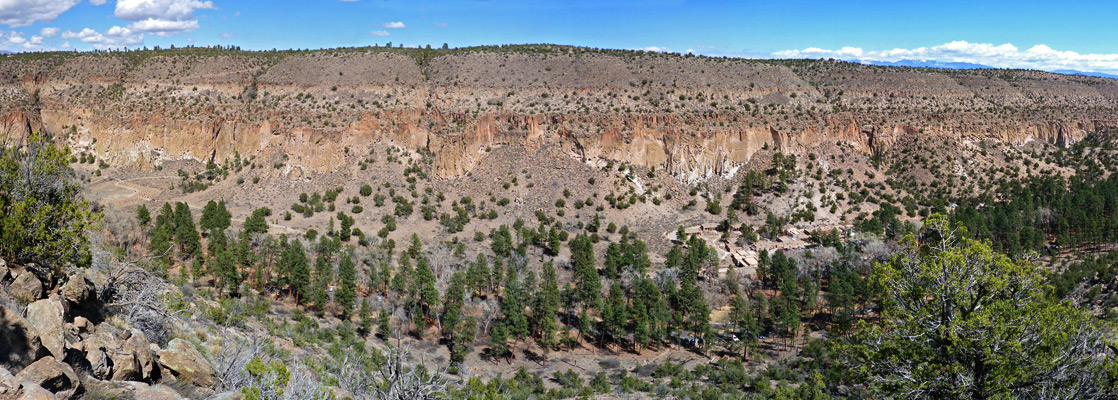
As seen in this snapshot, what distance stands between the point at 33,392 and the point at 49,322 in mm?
3827

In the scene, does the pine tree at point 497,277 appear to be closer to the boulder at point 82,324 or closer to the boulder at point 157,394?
the boulder at point 82,324

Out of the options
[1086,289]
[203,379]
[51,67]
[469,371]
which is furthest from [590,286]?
[51,67]

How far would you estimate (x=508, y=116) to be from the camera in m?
63.9

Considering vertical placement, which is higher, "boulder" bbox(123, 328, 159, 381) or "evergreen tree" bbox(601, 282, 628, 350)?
"boulder" bbox(123, 328, 159, 381)

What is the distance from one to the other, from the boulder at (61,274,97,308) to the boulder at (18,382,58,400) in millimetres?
6171

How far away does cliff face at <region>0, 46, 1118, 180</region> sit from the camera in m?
61.9

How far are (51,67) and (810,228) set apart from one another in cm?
8703

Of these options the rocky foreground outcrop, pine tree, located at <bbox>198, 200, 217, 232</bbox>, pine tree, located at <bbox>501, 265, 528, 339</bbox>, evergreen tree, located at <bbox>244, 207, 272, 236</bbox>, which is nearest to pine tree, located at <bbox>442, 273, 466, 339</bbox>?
pine tree, located at <bbox>501, 265, 528, 339</bbox>

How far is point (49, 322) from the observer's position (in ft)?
36.6

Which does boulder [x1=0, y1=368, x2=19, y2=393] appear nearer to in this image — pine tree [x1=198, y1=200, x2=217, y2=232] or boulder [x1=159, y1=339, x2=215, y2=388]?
boulder [x1=159, y1=339, x2=215, y2=388]

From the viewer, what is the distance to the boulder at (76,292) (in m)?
13.6

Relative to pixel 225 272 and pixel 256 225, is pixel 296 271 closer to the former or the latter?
pixel 225 272

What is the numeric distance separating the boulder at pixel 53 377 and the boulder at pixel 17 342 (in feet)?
2.13

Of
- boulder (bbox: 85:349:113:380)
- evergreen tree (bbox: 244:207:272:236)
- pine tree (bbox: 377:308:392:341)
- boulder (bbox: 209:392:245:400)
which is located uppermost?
boulder (bbox: 85:349:113:380)
